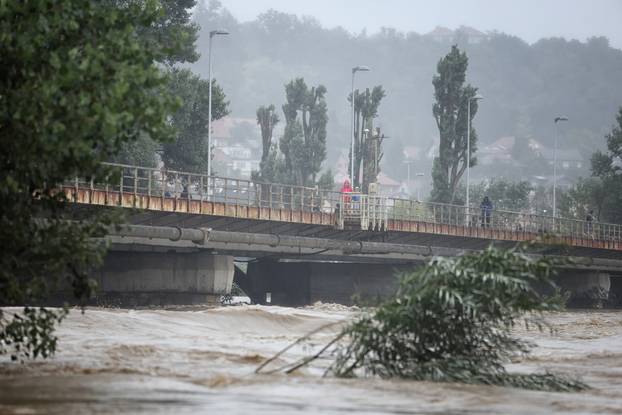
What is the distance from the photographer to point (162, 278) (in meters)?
54.6

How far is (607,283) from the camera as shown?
8431cm

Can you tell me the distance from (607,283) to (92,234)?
228 ft

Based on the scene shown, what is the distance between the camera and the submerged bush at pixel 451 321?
60.3 feet

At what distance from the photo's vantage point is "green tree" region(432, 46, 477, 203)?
3969 inches

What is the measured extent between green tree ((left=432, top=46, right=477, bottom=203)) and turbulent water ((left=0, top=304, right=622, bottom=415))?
72623mm

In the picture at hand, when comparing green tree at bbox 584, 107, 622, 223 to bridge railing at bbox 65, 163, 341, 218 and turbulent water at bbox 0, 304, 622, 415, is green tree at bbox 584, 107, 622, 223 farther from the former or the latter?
turbulent water at bbox 0, 304, 622, 415

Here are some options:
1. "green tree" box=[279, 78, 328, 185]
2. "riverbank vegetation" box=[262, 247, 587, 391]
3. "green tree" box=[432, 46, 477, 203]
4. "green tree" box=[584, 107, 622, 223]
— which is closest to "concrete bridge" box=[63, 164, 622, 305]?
"green tree" box=[432, 46, 477, 203]

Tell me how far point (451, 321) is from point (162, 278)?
36771mm

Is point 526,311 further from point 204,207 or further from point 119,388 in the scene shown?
point 204,207

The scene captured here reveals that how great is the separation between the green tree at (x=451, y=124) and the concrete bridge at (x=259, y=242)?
17.9 meters

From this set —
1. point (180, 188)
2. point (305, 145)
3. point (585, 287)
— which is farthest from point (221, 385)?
point (305, 145)

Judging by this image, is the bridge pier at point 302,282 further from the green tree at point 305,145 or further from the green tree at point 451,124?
the green tree at point 305,145

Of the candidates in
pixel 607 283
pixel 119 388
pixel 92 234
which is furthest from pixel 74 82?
pixel 607 283

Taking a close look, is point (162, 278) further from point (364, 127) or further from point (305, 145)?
point (305, 145)
